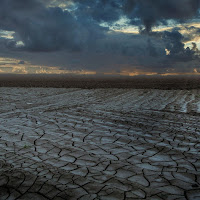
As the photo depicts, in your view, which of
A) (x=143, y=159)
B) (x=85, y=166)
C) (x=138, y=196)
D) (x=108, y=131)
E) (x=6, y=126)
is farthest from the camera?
(x=6, y=126)

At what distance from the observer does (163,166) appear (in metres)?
3.55

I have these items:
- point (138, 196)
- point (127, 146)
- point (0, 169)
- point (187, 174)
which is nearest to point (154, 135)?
point (127, 146)

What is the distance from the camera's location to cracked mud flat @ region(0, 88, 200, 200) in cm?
278

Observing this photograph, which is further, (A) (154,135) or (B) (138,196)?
(A) (154,135)

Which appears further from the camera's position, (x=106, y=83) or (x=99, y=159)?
(x=106, y=83)

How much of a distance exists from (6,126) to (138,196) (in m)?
4.68

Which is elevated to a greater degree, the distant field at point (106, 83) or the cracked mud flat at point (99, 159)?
the distant field at point (106, 83)

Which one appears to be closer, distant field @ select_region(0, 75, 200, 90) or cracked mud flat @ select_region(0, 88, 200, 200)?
cracked mud flat @ select_region(0, 88, 200, 200)

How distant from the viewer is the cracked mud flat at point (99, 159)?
9.12ft

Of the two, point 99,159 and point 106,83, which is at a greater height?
point 106,83

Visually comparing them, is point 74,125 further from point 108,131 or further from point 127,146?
point 127,146

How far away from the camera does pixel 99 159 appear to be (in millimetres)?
3828

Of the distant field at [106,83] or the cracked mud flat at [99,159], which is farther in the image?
the distant field at [106,83]

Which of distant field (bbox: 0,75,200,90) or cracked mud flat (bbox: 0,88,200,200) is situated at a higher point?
distant field (bbox: 0,75,200,90)
